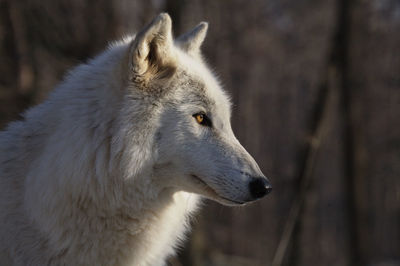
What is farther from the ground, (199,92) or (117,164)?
(199,92)

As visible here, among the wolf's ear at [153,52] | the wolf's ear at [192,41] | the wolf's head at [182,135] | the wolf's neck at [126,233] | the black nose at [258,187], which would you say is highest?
the wolf's ear at [192,41]

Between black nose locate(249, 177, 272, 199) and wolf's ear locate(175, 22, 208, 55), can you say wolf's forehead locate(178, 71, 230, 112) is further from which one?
black nose locate(249, 177, 272, 199)

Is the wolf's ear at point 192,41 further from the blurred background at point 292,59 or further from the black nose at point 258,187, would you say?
the blurred background at point 292,59

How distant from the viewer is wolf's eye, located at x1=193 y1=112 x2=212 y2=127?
10.1ft

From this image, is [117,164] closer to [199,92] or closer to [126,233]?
[126,233]

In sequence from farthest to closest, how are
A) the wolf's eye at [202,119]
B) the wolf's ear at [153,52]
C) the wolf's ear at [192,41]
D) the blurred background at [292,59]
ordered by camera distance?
1. the blurred background at [292,59]
2. the wolf's ear at [192,41]
3. the wolf's eye at [202,119]
4. the wolf's ear at [153,52]

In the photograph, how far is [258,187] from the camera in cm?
284

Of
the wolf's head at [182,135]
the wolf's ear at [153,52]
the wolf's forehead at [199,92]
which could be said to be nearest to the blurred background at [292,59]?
the wolf's head at [182,135]

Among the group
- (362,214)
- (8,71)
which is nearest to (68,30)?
(8,71)

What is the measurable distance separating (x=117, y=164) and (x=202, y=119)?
680 mm

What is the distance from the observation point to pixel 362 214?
9.29m

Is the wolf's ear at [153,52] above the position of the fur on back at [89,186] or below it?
above

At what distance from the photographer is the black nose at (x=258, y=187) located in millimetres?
2834

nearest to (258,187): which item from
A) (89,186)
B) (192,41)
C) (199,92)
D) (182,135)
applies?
(182,135)
